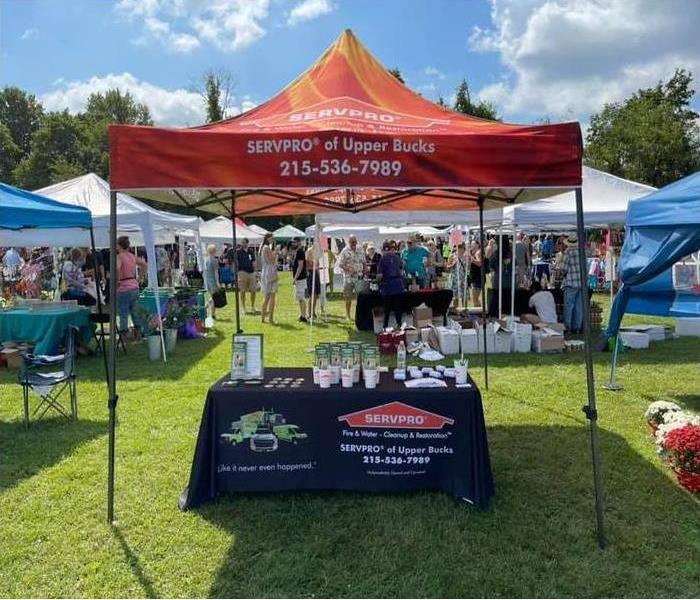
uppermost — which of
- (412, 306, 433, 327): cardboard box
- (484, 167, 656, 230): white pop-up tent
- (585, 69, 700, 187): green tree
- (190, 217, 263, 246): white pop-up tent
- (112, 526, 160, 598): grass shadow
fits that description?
(585, 69, 700, 187): green tree

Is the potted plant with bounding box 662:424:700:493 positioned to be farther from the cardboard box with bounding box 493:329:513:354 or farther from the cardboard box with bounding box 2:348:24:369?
the cardboard box with bounding box 2:348:24:369

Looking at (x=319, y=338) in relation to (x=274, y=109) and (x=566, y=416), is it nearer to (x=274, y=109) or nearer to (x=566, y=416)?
(x=566, y=416)

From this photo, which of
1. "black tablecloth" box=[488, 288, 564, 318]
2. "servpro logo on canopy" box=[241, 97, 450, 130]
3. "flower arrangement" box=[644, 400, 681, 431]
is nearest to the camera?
"servpro logo on canopy" box=[241, 97, 450, 130]

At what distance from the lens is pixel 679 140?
104ft

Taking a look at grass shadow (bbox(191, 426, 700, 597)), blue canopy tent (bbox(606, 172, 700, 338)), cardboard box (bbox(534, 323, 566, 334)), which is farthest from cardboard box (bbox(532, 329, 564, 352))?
grass shadow (bbox(191, 426, 700, 597))

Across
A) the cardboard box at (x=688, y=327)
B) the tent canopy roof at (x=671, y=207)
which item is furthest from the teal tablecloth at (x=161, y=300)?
the cardboard box at (x=688, y=327)

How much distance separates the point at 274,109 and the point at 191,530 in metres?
2.93

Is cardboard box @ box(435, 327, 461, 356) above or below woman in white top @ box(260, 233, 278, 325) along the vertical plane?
below

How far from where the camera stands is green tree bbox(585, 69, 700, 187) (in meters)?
31.9

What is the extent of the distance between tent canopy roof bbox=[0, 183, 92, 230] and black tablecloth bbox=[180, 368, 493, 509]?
3231 mm

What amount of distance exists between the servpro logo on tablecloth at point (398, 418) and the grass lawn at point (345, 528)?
20.6 inches

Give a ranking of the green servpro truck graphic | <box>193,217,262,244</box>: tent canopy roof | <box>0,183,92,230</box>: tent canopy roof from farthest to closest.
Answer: <box>193,217,262,244</box>: tent canopy roof < <box>0,183,92,230</box>: tent canopy roof < the green servpro truck graphic

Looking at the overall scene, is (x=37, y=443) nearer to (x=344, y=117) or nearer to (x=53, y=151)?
(x=344, y=117)

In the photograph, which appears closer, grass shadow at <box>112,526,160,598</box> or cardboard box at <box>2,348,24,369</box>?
grass shadow at <box>112,526,160,598</box>
